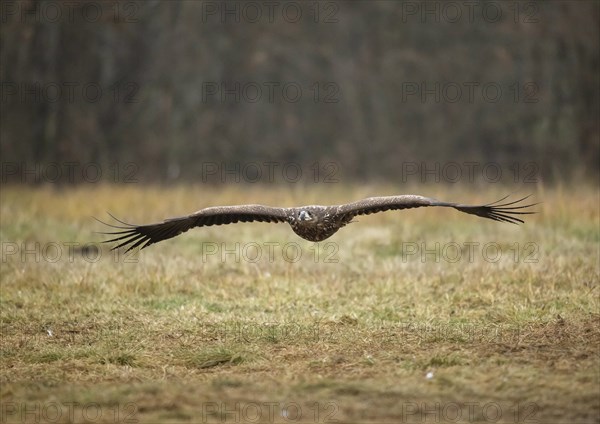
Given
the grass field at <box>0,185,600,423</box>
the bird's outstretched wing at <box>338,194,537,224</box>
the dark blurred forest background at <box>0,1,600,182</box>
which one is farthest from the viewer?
the dark blurred forest background at <box>0,1,600,182</box>

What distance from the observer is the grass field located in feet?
18.7

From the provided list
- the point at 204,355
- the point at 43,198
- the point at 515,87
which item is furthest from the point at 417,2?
the point at 204,355

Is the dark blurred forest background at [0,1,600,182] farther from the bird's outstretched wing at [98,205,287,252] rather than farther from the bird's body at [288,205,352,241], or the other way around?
the bird's body at [288,205,352,241]

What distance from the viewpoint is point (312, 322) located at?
26.8 ft

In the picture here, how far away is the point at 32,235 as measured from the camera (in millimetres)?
12859

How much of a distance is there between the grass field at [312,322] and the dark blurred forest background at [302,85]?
8.43 metres

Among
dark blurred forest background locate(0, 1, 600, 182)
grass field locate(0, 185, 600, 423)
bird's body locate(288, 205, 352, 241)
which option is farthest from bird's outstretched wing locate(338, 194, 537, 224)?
dark blurred forest background locate(0, 1, 600, 182)

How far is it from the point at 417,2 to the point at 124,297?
71.0ft

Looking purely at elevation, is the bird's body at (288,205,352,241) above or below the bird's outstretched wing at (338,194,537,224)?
below

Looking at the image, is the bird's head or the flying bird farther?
the bird's head

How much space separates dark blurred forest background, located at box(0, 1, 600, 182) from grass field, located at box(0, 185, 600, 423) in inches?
332

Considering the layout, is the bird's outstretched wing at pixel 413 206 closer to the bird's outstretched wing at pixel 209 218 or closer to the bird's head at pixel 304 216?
the bird's head at pixel 304 216

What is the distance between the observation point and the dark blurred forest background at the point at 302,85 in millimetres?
21859

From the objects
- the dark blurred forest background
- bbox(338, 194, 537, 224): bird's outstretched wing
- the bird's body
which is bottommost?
the bird's body
